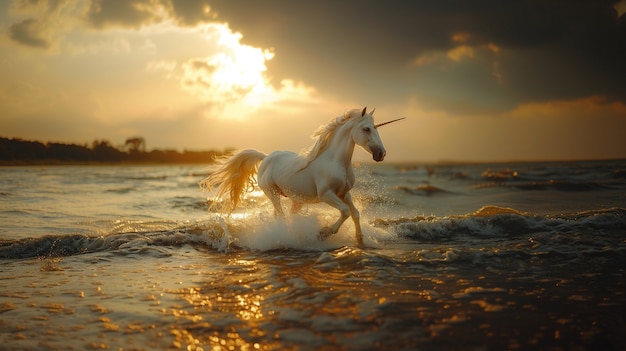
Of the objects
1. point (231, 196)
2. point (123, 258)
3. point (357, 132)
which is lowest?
point (123, 258)

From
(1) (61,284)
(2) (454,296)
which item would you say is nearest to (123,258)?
(1) (61,284)

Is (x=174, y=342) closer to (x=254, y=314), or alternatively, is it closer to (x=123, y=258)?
(x=254, y=314)

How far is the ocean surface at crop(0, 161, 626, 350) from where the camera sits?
3.12 meters

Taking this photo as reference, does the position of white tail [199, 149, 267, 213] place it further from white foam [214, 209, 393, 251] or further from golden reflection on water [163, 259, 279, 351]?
golden reflection on water [163, 259, 279, 351]

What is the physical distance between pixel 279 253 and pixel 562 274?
377 cm

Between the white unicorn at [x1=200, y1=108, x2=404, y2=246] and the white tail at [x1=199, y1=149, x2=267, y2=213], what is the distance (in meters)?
0.54

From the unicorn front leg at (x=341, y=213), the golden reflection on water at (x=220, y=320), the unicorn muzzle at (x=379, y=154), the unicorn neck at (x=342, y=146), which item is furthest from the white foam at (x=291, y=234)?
the golden reflection on water at (x=220, y=320)

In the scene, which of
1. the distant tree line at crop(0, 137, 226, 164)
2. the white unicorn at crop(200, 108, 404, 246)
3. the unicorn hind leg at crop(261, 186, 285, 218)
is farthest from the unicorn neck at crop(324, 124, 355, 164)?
the distant tree line at crop(0, 137, 226, 164)

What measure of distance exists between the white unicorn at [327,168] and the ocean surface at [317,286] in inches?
19.3

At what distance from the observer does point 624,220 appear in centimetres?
854

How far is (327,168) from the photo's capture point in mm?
7094

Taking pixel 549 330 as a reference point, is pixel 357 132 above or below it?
above

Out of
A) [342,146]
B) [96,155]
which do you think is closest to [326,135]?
[342,146]

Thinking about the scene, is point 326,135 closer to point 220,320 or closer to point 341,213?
point 341,213
